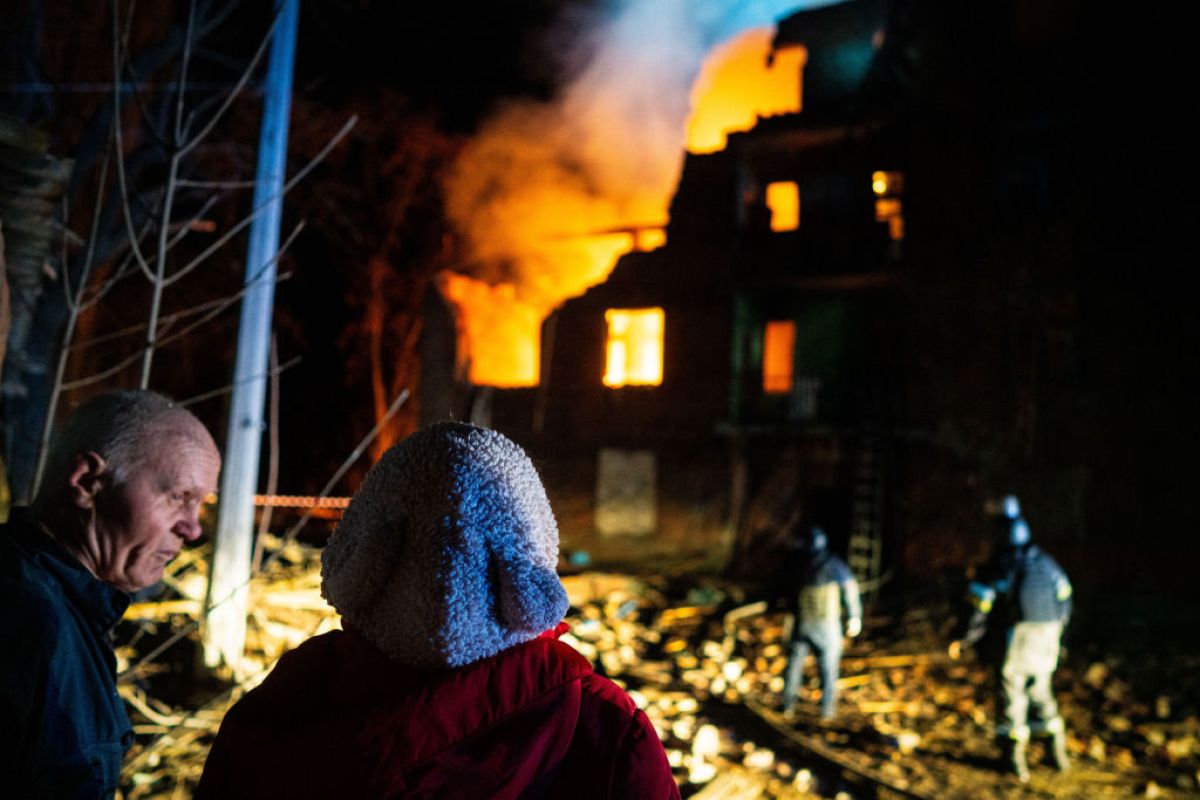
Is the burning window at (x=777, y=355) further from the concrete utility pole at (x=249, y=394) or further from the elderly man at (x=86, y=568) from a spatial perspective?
the elderly man at (x=86, y=568)

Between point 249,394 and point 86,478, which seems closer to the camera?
point 86,478

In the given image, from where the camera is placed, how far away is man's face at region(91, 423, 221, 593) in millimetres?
2086

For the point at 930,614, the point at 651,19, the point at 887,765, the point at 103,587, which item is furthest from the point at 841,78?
the point at 103,587

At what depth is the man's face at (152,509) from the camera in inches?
82.1

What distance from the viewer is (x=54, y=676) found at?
1.68 metres

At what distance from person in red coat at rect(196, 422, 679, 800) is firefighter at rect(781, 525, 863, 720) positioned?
8.13m

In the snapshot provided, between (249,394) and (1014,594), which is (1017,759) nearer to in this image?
(1014,594)

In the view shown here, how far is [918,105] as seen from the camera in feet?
56.7

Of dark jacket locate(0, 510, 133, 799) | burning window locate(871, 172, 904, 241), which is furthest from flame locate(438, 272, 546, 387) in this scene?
dark jacket locate(0, 510, 133, 799)

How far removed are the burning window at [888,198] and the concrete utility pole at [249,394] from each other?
15083 millimetres

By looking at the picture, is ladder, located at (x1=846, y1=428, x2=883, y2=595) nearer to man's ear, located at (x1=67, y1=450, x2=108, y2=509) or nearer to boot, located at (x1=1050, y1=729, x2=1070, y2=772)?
boot, located at (x1=1050, y1=729, x2=1070, y2=772)

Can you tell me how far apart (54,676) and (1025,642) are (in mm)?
8252

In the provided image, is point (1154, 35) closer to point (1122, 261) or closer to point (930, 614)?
point (1122, 261)

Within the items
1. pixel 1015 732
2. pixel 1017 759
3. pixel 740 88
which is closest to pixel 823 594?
pixel 1015 732
